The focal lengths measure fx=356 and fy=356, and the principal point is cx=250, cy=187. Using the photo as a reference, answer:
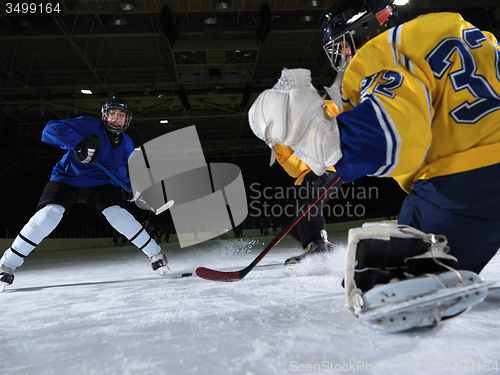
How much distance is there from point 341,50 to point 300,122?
1.95ft

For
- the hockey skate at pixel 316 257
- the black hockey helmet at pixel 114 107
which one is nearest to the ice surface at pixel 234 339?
the hockey skate at pixel 316 257

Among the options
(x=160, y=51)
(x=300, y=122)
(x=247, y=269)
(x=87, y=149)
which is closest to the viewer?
(x=300, y=122)

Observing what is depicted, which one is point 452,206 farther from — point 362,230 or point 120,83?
point 120,83

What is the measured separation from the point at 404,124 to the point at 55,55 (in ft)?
31.9

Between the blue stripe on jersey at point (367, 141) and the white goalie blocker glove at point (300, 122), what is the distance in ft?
0.07

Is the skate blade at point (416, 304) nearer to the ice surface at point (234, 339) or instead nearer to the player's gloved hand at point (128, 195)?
the ice surface at point (234, 339)

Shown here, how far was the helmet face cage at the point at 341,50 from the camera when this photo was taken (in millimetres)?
1146

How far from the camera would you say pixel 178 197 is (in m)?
16.9

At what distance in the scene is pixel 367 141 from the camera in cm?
68

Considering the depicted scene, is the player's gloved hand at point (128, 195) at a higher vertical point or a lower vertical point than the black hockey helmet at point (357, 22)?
lower

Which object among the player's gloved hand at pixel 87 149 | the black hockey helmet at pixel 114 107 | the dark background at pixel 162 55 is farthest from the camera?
the dark background at pixel 162 55

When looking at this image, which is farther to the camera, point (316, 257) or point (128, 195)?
point (128, 195)

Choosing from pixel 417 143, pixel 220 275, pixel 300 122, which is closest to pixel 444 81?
pixel 417 143

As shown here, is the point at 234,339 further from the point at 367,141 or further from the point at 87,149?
the point at 87,149
